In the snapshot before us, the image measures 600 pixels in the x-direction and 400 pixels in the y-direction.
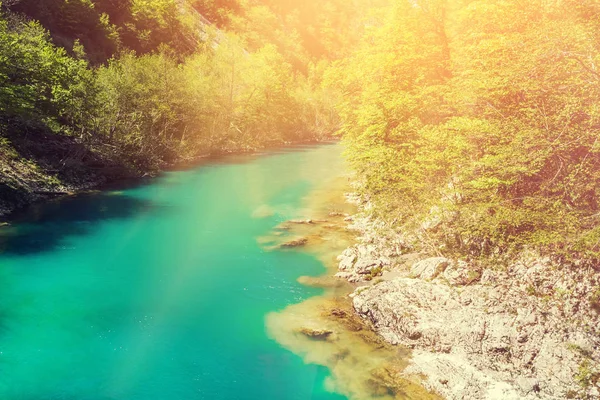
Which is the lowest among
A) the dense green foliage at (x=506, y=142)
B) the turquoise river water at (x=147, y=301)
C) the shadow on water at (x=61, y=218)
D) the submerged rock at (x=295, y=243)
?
the turquoise river water at (x=147, y=301)

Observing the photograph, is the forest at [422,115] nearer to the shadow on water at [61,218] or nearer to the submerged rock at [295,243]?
the shadow on water at [61,218]

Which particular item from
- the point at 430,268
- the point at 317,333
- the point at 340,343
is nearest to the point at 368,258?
the point at 430,268

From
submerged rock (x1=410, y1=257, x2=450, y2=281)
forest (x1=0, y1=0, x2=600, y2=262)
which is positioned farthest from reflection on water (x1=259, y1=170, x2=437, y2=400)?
forest (x1=0, y1=0, x2=600, y2=262)

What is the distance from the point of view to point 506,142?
53.2 feet

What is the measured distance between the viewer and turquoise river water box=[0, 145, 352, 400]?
13.2 m

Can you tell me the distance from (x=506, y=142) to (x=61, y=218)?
2891 cm

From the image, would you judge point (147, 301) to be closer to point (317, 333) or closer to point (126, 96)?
point (317, 333)

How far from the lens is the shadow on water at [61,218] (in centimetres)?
2356

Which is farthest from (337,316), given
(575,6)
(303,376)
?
(575,6)

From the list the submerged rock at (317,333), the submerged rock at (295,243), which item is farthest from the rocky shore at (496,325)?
the submerged rock at (295,243)

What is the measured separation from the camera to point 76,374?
13.4 metres

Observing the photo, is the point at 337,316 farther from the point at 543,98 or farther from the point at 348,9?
the point at 348,9

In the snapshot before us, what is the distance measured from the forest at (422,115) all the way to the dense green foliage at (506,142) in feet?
0.26

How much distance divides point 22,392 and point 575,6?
2379 centimetres
